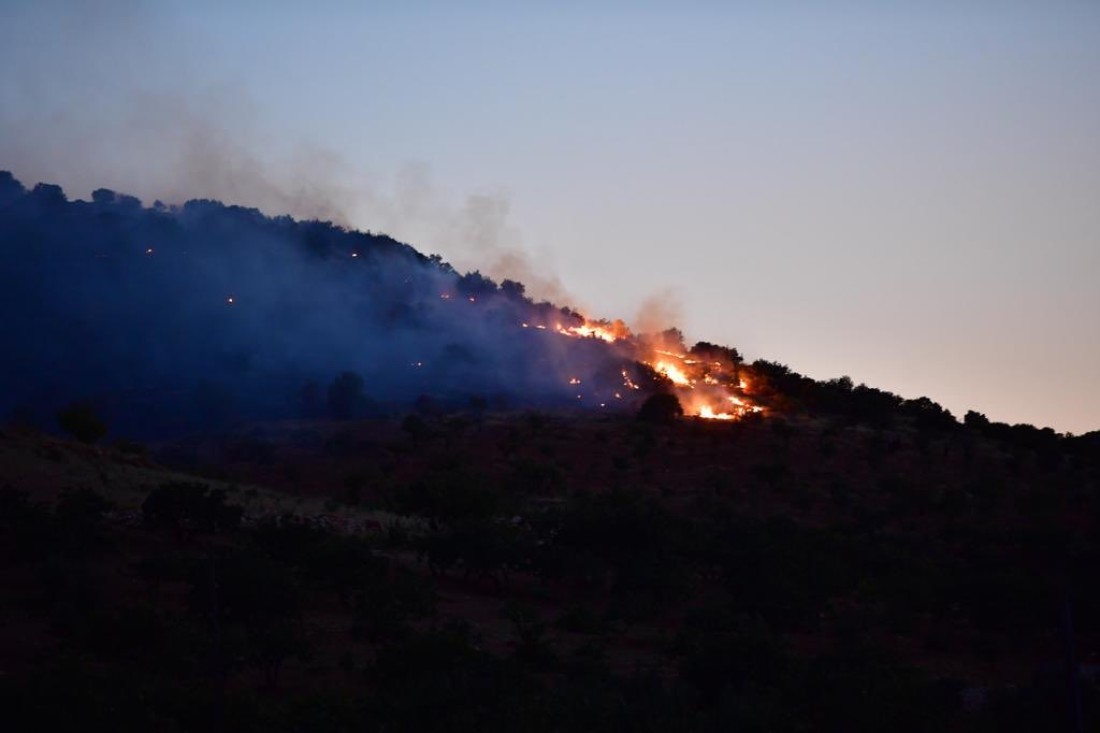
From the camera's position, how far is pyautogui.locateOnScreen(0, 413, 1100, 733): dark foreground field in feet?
52.9

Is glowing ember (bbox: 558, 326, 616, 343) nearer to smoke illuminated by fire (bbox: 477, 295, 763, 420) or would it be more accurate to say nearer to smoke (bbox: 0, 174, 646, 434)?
smoke illuminated by fire (bbox: 477, 295, 763, 420)

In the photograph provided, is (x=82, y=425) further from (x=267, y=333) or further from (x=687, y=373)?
(x=687, y=373)

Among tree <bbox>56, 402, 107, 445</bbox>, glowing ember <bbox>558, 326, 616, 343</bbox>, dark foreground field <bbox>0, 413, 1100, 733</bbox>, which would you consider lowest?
dark foreground field <bbox>0, 413, 1100, 733</bbox>

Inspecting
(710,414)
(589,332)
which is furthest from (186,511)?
(589,332)

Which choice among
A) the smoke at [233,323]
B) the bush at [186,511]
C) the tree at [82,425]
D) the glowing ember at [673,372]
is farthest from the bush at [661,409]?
the bush at [186,511]

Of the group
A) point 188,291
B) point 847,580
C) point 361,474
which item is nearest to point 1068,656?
point 847,580

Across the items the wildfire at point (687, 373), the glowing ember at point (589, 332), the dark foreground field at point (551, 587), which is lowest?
the dark foreground field at point (551, 587)

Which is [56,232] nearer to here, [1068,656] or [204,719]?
[204,719]

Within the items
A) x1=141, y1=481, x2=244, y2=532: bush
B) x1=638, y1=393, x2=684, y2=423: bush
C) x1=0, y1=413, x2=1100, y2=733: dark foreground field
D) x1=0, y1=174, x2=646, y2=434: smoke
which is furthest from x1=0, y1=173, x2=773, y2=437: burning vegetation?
x1=141, y1=481, x2=244, y2=532: bush

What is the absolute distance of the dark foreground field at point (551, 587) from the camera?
52.9 ft

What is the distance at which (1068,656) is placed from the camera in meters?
13.4

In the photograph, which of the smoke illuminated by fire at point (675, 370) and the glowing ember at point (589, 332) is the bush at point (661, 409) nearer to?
the smoke illuminated by fire at point (675, 370)

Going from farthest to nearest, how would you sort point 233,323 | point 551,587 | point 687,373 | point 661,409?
point 233,323 < point 687,373 < point 661,409 < point 551,587

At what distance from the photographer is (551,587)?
3247 cm
